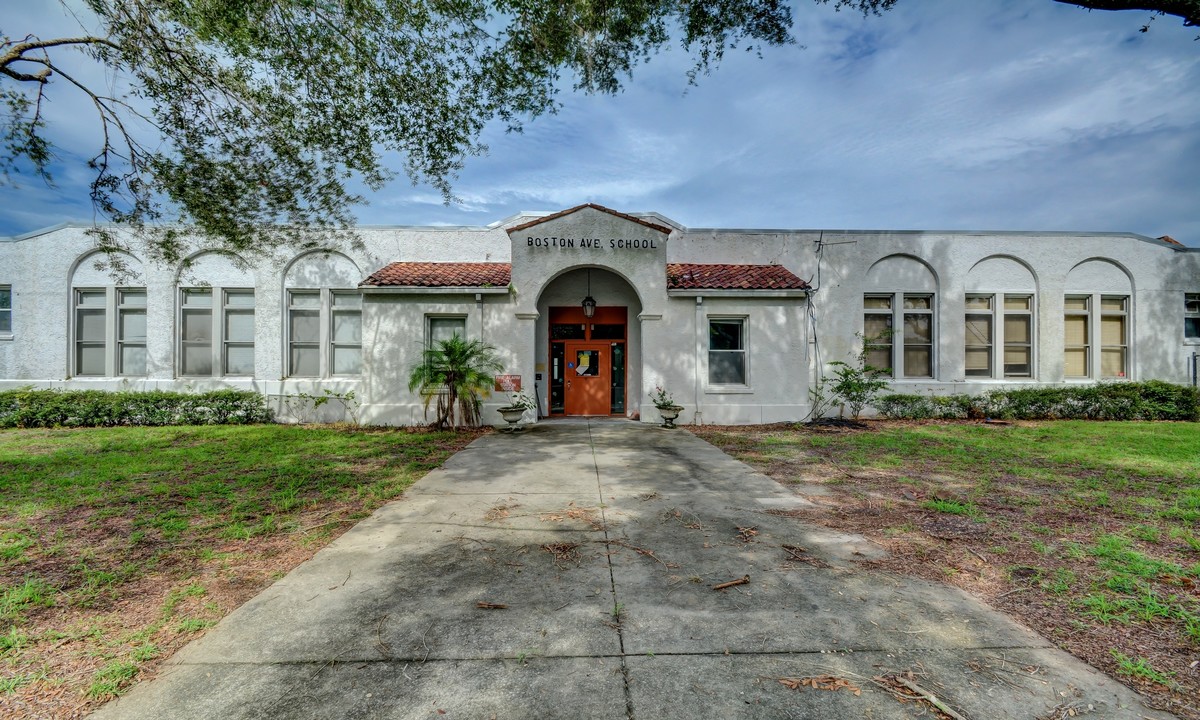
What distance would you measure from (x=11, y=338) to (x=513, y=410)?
14.8m

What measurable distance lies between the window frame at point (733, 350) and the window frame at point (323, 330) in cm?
986

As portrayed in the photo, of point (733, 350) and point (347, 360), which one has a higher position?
point (733, 350)

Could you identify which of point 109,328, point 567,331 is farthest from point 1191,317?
point 109,328

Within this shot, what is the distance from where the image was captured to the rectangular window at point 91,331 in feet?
45.9

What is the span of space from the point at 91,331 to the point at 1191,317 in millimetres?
33016

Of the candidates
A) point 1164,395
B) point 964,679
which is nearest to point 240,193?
point 964,679

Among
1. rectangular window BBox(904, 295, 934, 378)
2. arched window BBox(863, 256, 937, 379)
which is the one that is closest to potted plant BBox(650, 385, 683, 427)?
arched window BBox(863, 256, 937, 379)

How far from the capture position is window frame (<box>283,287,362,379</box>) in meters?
13.8

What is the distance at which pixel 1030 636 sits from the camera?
3.01 m

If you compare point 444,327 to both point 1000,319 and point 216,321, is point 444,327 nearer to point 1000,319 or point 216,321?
point 216,321

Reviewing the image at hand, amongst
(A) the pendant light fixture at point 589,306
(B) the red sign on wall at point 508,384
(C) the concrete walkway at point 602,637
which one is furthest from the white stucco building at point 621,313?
(C) the concrete walkway at point 602,637

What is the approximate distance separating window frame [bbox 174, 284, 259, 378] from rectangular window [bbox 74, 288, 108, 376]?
2.18 metres

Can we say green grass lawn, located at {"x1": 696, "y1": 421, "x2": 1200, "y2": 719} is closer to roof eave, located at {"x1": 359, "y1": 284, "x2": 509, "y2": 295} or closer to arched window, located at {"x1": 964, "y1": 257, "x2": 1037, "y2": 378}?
arched window, located at {"x1": 964, "y1": 257, "x2": 1037, "y2": 378}

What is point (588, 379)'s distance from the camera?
14.0 m
